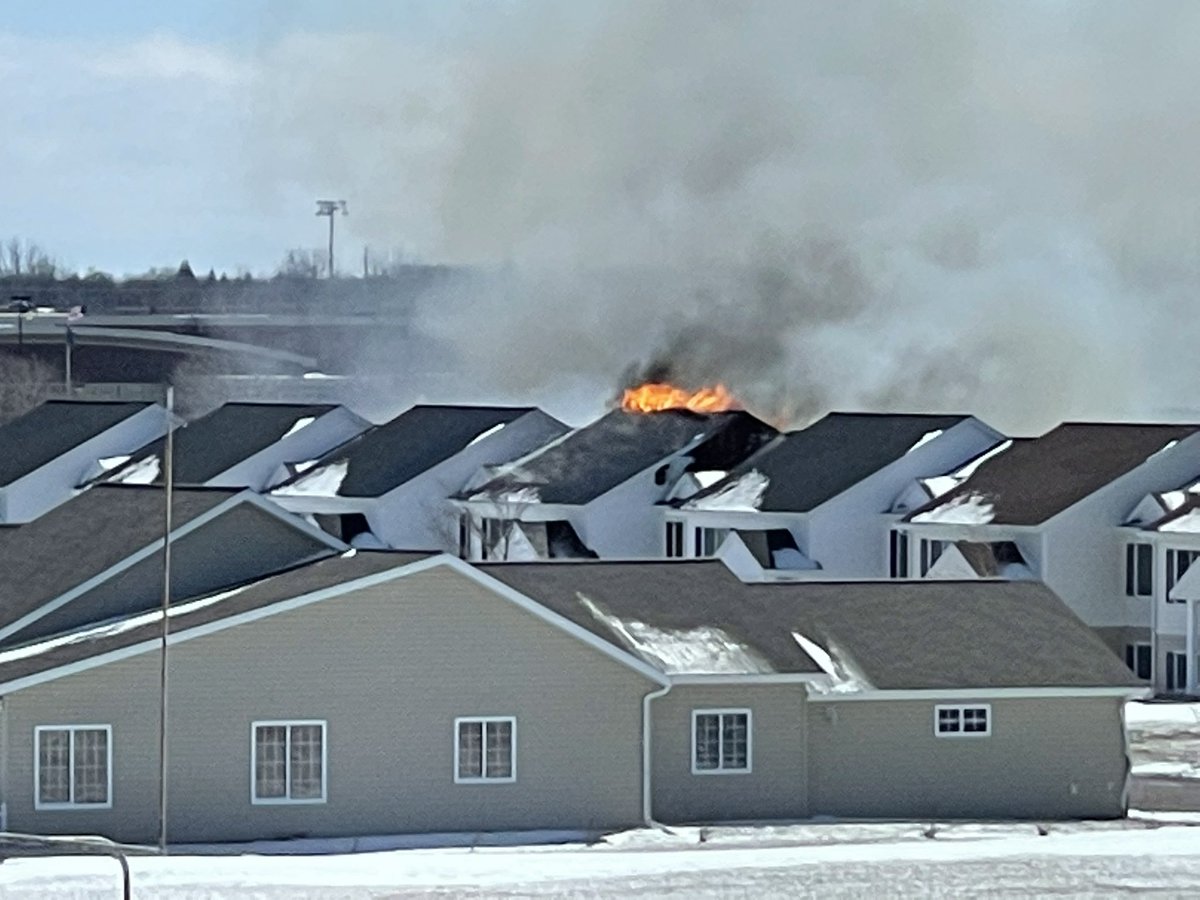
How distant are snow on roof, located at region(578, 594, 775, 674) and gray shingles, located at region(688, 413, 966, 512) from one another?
2554 cm

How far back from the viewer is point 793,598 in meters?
37.6

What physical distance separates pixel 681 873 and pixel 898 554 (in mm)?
35226

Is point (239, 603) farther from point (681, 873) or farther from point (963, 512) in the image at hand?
point (963, 512)

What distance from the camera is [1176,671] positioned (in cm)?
5294

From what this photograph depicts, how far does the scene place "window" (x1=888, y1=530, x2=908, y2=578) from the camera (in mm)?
59812

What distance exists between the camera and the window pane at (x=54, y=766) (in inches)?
1262

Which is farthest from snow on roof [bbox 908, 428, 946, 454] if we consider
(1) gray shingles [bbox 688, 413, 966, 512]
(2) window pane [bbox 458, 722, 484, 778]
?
(2) window pane [bbox 458, 722, 484, 778]

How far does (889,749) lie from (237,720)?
7803 millimetres

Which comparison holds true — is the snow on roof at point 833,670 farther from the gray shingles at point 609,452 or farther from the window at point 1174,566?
the gray shingles at point 609,452

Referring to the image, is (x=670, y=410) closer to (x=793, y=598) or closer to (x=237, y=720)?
(x=793, y=598)

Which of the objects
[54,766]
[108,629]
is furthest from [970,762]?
[54,766]

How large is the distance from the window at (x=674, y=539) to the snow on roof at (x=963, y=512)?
662 cm

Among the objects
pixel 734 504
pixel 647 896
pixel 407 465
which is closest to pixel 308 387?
pixel 407 465

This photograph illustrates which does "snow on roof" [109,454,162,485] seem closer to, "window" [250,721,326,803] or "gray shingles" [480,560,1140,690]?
"gray shingles" [480,560,1140,690]
